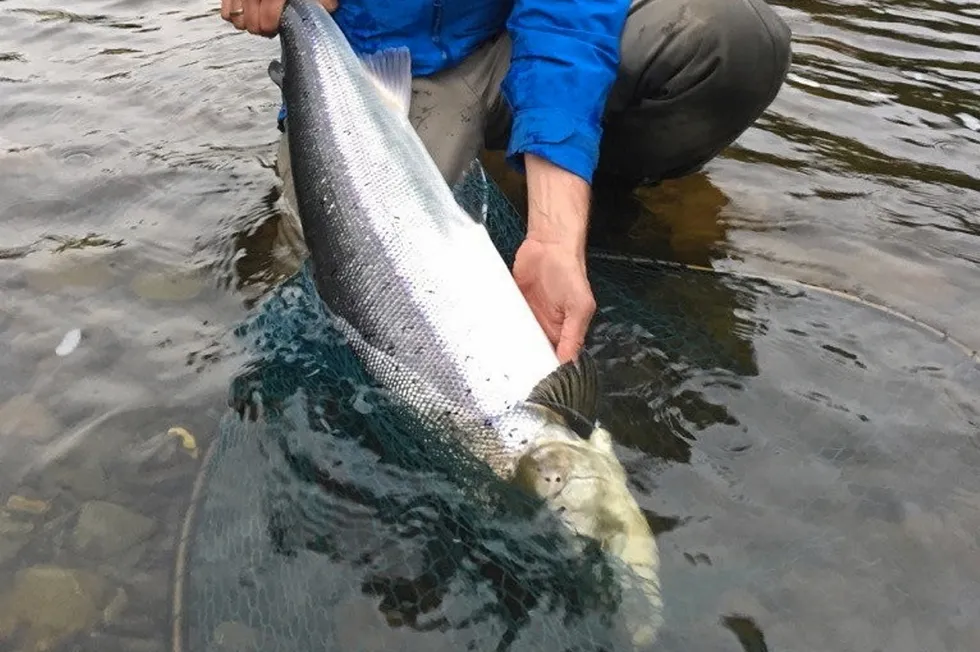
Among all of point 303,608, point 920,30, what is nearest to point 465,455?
point 303,608

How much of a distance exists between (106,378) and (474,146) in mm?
1501

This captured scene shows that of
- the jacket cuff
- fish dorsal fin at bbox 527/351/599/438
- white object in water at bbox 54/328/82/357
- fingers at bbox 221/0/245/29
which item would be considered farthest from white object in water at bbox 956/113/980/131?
white object in water at bbox 54/328/82/357

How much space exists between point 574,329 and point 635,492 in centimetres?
45

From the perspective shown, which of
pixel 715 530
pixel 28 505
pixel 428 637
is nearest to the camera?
pixel 428 637

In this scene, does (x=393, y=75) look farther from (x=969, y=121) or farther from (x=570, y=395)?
(x=969, y=121)

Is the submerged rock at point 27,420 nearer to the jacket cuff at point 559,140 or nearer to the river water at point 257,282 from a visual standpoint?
the river water at point 257,282

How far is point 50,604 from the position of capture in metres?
2.33

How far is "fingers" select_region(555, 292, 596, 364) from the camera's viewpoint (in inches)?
95.3

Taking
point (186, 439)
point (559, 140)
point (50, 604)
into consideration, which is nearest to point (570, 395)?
point (559, 140)

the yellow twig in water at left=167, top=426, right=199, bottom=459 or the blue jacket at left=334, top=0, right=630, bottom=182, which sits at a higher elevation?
the blue jacket at left=334, top=0, right=630, bottom=182

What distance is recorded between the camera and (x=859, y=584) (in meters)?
2.15

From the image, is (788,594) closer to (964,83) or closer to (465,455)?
(465,455)

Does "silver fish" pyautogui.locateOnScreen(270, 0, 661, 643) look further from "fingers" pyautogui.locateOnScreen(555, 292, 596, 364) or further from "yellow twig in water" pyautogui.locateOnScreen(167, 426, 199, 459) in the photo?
"yellow twig in water" pyautogui.locateOnScreen(167, 426, 199, 459)

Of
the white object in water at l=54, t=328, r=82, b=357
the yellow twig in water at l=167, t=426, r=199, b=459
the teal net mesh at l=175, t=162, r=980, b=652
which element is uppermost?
Answer: the teal net mesh at l=175, t=162, r=980, b=652
